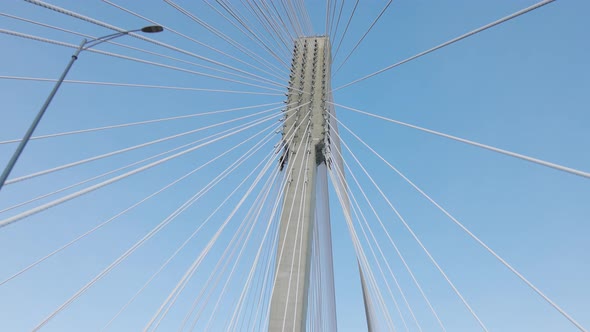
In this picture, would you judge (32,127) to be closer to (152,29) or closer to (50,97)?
(50,97)

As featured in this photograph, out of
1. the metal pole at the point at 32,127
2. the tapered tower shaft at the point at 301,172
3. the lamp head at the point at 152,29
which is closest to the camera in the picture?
the metal pole at the point at 32,127

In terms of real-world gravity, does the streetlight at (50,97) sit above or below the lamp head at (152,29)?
Answer: below

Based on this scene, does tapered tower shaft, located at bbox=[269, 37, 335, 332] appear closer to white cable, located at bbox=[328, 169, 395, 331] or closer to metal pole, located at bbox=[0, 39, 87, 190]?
white cable, located at bbox=[328, 169, 395, 331]

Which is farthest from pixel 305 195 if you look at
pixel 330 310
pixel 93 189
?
pixel 93 189

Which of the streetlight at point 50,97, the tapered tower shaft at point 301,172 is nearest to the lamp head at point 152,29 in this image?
the streetlight at point 50,97

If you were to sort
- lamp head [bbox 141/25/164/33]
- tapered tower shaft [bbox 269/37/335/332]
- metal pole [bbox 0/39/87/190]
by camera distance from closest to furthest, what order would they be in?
metal pole [bbox 0/39/87/190] → lamp head [bbox 141/25/164/33] → tapered tower shaft [bbox 269/37/335/332]

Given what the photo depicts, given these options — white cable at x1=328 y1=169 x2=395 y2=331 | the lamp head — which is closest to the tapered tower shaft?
white cable at x1=328 y1=169 x2=395 y2=331

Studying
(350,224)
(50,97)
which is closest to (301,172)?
(350,224)

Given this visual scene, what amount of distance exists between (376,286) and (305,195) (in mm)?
2323

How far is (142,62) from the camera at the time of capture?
24.1 feet

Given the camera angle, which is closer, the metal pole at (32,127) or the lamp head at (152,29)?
the metal pole at (32,127)

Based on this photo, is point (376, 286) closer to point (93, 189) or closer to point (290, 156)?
point (290, 156)

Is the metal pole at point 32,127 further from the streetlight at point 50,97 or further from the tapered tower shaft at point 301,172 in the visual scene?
the tapered tower shaft at point 301,172

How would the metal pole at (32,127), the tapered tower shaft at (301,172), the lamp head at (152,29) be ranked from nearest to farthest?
the metal pole at (32,127) → the lamp head at (152,29) → the tapered tower shaft at (301,172)
